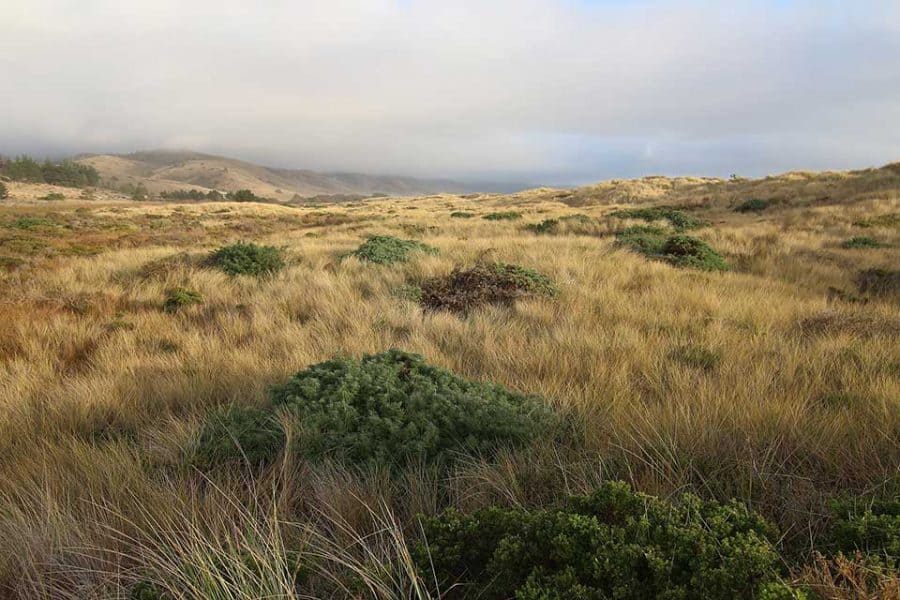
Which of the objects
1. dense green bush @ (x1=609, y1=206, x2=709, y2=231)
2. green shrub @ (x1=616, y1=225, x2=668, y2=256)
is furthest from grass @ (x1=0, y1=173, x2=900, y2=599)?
dense green bush @ (x1=609, y1=206, x2=709, y2=231)

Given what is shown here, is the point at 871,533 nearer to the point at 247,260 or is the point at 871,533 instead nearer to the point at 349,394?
the point at 349,394

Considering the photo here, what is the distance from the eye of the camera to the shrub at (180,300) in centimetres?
712

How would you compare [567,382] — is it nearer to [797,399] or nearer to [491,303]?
[797,399]

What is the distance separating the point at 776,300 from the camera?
6395 mm

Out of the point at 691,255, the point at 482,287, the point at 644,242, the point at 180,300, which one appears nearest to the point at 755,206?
the point at 644,242

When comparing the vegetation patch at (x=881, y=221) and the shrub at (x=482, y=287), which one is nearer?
the shrub at (x=482, y=287)

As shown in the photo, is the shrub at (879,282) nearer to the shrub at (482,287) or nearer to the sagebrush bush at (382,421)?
the shrub at (482,287)

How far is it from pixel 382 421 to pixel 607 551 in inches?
62.9

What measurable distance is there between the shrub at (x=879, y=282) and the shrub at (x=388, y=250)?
7.30m

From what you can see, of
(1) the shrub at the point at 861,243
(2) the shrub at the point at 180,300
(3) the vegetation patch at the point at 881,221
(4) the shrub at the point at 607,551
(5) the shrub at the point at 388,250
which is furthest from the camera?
(3) the vegetation patch at the point at 881,221

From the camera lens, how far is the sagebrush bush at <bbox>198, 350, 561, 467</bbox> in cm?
272

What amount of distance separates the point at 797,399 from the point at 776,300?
157 inches

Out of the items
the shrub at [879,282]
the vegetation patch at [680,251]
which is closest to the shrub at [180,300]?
the vegetation patch at [680,251]

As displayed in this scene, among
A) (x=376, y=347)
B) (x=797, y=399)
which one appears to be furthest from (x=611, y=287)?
(x=797, y=399)
